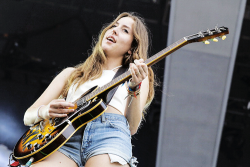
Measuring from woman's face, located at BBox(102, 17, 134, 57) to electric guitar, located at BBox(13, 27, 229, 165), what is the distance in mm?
323

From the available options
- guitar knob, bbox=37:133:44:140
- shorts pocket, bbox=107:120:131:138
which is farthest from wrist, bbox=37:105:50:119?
shorts pocket, bbox=107:120:131:138

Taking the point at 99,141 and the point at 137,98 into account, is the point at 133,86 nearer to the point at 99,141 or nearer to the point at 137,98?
the point at 137,98

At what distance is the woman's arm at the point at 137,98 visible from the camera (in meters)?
1.78

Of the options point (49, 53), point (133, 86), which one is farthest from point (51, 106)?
point (49, 53)

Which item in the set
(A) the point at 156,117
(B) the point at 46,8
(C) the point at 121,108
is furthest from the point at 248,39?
(B) the point at 46,8

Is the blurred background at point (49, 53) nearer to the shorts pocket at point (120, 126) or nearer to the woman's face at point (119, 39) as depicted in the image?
the woman's face at point (119, 39)

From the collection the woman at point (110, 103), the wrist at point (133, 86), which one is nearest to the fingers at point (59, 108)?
the woman at point (110, 103)

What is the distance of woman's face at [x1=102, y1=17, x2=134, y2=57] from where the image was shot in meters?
2.16

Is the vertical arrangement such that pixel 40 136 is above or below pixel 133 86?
below

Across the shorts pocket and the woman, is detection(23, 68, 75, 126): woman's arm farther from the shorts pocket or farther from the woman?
the shorts pocket

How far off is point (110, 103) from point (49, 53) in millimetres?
1391

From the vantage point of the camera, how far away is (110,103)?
2.01m

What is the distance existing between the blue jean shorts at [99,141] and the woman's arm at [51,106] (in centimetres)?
16

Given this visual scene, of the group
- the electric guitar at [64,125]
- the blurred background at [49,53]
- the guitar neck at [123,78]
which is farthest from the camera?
the blurred background at [49,53]
